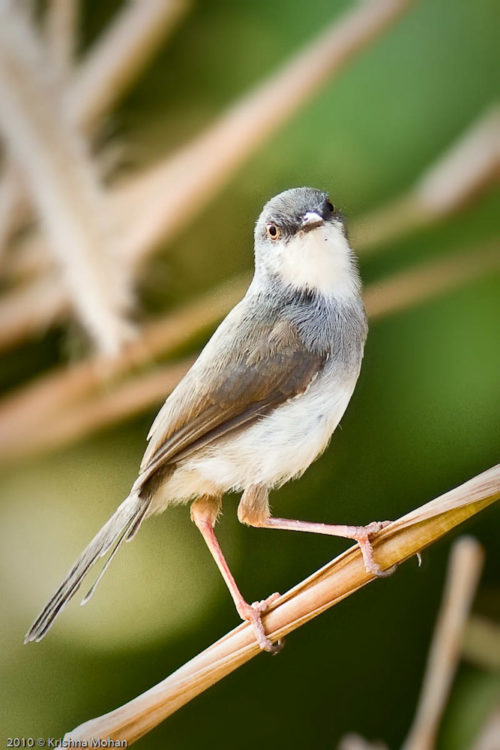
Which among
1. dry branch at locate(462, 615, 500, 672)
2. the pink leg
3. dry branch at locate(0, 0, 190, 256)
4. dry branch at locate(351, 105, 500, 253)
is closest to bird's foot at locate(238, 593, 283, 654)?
the pink leg

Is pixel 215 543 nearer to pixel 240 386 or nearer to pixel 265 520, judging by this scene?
pixel 265 520

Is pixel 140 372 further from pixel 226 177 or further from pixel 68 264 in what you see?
pixel 226 177

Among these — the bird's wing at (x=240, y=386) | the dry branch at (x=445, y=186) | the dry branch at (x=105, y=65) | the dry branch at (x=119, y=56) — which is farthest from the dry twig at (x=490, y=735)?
the dry branch at (x=119, y=56)

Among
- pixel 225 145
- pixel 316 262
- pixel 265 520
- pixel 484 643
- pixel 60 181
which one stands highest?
pixel 60 181

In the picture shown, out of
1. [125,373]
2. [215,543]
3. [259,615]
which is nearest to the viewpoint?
[259,615]

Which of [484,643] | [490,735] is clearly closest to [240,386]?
[484,643]

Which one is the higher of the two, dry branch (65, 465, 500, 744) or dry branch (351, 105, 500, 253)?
dry branch (351, 105, 500, 253)

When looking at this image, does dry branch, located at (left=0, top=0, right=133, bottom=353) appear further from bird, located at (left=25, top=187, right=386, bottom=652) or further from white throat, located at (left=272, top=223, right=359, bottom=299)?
white throat, located at (left=272, top=223, right=359, bottom=299)
